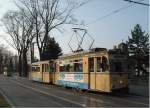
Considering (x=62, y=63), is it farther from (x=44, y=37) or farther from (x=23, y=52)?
(x=23, y=52)

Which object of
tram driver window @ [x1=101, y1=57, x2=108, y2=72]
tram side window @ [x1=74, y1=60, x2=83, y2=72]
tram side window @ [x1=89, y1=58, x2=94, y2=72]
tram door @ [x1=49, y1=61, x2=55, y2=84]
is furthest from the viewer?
tram door @ [x1=49, y1=61, x2=55, y2=84]

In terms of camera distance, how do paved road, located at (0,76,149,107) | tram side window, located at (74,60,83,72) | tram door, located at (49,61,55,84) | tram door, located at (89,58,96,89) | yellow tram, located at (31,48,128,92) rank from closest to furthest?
paved road, located at (0,76,149,107) → yellow tram, located at (31,48,128,92) → tram door, located at (89,58,96,89) → tram side window, located at (74,60,83,72) → tram door, located at (49,61,55,84)

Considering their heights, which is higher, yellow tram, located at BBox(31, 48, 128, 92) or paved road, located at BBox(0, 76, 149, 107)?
yellow tram, located at BBox(31, 48, 128, 92)

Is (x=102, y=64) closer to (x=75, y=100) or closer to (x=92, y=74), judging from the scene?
(x=92, y=74)

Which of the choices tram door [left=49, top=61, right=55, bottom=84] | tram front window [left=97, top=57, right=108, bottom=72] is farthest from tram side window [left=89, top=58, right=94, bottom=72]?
tram door [left=49, top=61, right=55, bottom=84]

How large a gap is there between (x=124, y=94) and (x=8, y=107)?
10.8m

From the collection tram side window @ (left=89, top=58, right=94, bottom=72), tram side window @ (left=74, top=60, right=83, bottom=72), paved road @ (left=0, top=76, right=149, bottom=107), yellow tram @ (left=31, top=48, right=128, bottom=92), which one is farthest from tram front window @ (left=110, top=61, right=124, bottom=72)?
tram side window @ (left=74, top=60, right=83, bottom=72)

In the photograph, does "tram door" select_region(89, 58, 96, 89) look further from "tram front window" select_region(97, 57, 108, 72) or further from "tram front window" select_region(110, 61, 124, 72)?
"tram front window" select_region(110, 61, 124, 72)

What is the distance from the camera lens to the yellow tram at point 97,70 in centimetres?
2583

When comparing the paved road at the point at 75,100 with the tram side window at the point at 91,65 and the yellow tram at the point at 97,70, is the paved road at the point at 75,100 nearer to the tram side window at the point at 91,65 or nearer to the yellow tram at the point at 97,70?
the yellow tram at the point at 97,70

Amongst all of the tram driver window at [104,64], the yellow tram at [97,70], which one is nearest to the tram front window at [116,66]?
the yellow tram at [97,70]

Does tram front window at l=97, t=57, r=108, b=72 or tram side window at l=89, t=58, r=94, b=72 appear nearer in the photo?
tram front window at l=97, t=57, r=108, b=72

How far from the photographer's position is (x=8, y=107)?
17938 millimetres

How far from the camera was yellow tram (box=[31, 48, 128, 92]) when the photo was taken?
25.8 m
